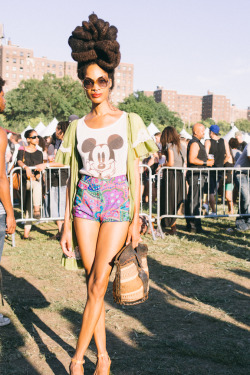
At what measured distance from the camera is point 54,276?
555 cm

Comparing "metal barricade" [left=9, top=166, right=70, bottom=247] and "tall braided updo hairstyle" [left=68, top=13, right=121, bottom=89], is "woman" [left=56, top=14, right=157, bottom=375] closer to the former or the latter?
"tall braided updo hairstyle" [left=68, top=13, right=121, bottom=89]

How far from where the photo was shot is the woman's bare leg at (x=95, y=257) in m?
2.66

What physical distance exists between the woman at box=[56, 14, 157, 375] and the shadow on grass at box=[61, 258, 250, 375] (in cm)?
55

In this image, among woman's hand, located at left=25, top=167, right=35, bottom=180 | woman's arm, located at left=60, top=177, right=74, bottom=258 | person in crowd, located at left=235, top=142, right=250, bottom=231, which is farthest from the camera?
person in crowd, located at left=235, top=142, right=250, bottom=231

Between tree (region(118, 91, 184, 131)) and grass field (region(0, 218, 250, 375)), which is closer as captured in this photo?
grass field (region(0, 218, 250, 375))

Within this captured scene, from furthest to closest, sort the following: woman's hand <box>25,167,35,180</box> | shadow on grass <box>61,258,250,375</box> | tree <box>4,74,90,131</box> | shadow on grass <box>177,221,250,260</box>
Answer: tree <box>4,74,90,131</box>
woman's hand <box>25,167,35,180</box>
shadow on grass <box>177,221,250,260</box>
shadow on grass <box>61,258,250,375</box>

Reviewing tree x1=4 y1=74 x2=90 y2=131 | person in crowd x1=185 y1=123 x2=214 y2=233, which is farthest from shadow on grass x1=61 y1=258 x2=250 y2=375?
tree x1=4 y1=74 x2=90 y2=131

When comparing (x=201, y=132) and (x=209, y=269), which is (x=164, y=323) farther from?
(x=201, y=132)

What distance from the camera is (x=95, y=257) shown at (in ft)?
8.87

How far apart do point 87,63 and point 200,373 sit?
2.30 metres

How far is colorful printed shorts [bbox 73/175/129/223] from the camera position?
106 inches

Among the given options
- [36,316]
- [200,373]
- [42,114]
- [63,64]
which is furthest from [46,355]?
[63,64]

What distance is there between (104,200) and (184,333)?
5.75ft

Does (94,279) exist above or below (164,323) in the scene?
above
